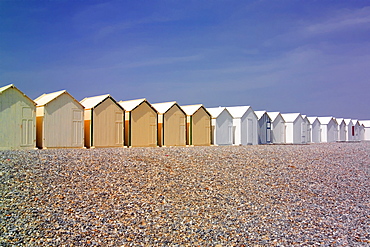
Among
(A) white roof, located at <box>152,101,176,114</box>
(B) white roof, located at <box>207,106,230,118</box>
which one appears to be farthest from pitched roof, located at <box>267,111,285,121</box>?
(A) white roof, located at <box>152,101,176,114</box>

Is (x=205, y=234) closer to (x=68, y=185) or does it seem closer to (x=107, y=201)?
(x=107, y=201)

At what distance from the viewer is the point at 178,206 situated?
1123 cm

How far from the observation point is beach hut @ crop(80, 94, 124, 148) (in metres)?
22.6

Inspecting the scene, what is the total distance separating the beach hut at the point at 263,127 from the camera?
37.0 metres

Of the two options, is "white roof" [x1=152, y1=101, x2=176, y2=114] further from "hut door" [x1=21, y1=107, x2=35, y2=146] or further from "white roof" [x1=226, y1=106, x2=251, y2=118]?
"hut door" [x1=21, y1=107, x2=35, y2=146]

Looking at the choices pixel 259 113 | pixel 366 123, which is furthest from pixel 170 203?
pixel 366 123

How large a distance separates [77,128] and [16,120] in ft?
11.6

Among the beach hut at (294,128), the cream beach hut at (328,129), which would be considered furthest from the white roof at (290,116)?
the cream beach hut at (328,129)

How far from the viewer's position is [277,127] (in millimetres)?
40125

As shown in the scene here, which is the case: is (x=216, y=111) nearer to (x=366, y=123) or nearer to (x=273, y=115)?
(x=273, y=115)

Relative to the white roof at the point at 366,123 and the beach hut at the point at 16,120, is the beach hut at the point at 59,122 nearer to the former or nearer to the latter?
the beach hut at the point at 16,120

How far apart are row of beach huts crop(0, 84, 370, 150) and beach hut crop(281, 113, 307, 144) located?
4718 mm

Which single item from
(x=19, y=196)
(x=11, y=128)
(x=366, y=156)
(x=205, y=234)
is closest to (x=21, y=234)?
(x=19, y=196)

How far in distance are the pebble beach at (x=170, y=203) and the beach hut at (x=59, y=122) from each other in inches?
247
